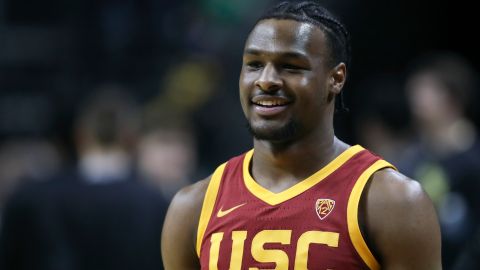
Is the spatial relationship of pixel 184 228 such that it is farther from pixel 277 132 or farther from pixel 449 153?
pixel 449 153

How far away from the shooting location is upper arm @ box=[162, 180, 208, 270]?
4387 millimetres

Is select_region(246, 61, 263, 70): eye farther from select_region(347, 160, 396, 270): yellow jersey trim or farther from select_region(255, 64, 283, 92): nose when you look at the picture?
select_region(347, 160, 396, 270): yellow jersey trim

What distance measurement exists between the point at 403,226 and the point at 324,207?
29 centimetres

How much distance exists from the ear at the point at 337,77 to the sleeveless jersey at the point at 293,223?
9.3 inches

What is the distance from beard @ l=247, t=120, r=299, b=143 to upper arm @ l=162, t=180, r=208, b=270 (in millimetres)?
370

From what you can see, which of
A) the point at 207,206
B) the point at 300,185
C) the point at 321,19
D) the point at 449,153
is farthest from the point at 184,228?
the point at 449,153

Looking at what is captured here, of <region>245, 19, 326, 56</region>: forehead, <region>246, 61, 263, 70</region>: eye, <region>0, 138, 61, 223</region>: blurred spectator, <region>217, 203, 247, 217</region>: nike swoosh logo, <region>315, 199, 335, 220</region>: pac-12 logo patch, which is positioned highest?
<region>245, 19, 326, 56</region>: forehead

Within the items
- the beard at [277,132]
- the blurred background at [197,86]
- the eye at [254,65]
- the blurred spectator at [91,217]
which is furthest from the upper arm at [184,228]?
the blurred background at [197,86]

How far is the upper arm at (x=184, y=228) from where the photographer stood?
4.39m

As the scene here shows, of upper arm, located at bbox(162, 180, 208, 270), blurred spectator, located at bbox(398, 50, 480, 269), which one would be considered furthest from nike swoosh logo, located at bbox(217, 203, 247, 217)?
blurred spectator, located at bbox(398, 50, 480, 269)

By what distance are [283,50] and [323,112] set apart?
30cm

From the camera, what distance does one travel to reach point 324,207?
4.09 meters

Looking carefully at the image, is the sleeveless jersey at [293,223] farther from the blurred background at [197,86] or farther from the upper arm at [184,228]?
the blurred background at [197,86]

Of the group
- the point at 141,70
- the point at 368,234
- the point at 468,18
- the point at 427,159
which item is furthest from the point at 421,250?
the point at 468,18
